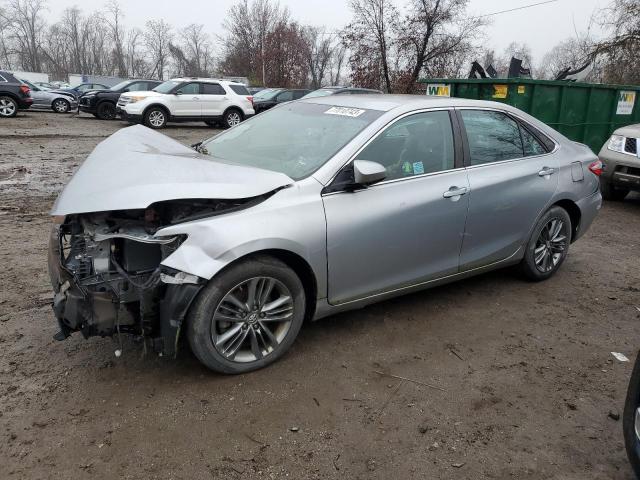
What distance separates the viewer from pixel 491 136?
430 centimetres

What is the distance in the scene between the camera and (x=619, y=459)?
8.63 feet

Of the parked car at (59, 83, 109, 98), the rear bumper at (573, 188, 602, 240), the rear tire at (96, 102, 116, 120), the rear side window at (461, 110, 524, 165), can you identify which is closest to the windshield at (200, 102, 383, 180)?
the rear side window at (461, 110, 524, 165)

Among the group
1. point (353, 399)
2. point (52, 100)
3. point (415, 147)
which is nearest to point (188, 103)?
point (52, 100)

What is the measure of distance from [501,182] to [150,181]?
2687 millimetres

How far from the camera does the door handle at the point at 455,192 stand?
3.77 metres

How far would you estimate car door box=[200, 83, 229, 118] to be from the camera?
17969 mm

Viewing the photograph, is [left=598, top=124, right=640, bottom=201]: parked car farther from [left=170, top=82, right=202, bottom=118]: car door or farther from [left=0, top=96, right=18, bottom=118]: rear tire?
[left=0, top=96, right=18, bottom=118]: rear tire

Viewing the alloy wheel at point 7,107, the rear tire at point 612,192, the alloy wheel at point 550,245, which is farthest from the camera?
the alloy wheel at point 7,107

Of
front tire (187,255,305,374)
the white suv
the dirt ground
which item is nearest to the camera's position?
the dirt ground

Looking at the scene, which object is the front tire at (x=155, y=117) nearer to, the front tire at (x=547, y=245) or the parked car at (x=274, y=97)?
the parked car at (x=274, y=97)

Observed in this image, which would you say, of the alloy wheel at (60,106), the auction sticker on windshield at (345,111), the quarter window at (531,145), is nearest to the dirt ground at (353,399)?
the quarter window at (531,145)

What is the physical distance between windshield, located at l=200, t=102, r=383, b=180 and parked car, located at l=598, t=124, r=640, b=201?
6104mm

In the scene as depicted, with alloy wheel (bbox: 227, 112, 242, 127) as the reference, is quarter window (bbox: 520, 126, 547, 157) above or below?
above

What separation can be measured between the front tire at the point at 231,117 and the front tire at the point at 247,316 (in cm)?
1596
